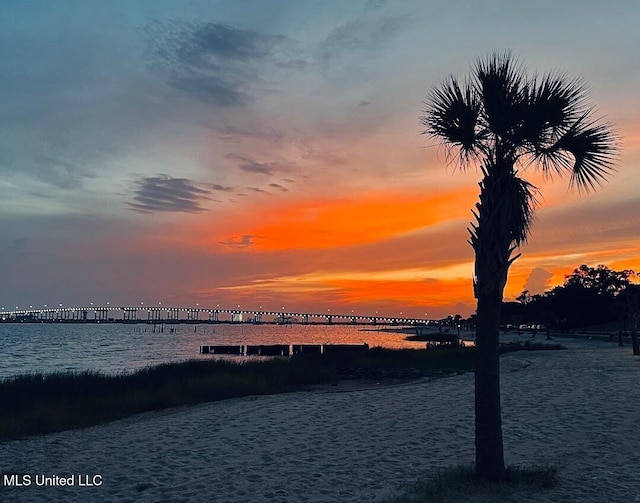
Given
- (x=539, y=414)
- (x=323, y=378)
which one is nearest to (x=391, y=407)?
(x=539, y=414)

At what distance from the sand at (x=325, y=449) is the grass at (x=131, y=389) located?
1.41 m

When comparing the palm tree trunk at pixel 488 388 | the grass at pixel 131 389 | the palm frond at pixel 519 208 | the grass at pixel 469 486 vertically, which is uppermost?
the palm frond at pixel 519 208

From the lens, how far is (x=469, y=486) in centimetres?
812

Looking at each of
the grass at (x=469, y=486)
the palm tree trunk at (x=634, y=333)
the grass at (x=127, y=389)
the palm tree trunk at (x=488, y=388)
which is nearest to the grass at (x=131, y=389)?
the grass at (x=127, y=389)

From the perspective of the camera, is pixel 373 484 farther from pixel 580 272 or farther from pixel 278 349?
pixel 580 272

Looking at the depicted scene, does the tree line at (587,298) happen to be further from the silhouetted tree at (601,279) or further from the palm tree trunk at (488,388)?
the palm tree trunk at (488,388)

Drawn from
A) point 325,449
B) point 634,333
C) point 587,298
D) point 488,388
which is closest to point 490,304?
point 488,388

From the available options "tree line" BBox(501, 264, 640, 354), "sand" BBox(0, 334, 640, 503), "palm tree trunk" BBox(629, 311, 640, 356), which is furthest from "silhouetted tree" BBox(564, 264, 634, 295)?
"sand" BBox(0, 334, 640, 503)

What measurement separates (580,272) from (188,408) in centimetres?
12917

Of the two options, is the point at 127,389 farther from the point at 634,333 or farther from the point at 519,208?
the point at 634,333

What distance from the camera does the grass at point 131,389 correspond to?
17156mm

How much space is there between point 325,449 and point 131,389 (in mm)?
14261

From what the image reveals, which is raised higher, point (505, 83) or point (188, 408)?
point (505, 83)

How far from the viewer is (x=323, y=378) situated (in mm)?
30750
